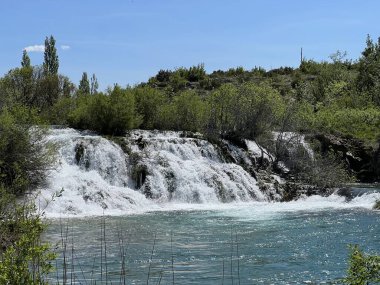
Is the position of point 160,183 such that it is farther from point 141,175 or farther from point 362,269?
point 362,269

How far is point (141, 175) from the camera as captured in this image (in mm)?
28609

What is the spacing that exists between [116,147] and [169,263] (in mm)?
16920

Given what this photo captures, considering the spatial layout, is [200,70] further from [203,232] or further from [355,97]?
[203,232]

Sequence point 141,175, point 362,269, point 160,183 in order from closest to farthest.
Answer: point 362,269 < point 160,183 < point 141,175

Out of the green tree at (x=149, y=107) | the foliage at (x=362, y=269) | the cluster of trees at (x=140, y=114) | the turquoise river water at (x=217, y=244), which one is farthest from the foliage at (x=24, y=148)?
the foliage at (x=362, y=269)

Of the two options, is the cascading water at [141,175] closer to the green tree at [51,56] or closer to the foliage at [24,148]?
the foliage at [24,148]

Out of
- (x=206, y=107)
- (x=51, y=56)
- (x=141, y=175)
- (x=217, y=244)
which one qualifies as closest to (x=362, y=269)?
(x=217, y=244)

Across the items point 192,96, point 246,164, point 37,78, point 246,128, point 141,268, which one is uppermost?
point 37,78

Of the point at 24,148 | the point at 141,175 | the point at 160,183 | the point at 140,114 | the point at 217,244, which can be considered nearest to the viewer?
the point at 217,244

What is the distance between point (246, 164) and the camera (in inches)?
1310

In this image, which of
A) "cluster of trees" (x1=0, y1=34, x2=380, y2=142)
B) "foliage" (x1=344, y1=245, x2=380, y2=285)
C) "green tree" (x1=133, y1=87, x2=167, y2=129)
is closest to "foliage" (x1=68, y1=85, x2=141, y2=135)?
"cluster of trees" (x1=0, y1=34, x2=380, y2=142)

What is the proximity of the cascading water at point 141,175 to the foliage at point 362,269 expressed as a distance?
19.0 m

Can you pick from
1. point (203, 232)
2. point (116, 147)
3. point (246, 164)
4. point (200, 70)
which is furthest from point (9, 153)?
point (200, 70)

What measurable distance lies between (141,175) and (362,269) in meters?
22.9
